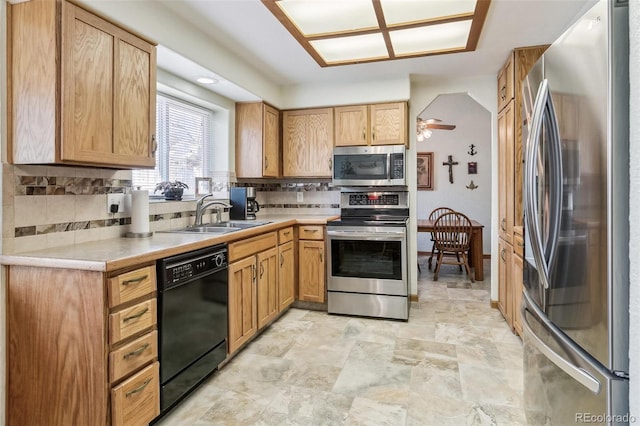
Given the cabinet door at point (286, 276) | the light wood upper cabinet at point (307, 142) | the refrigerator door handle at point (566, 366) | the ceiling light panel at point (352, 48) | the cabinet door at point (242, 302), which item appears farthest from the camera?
the light wood upper cabinet at point (307, 142)

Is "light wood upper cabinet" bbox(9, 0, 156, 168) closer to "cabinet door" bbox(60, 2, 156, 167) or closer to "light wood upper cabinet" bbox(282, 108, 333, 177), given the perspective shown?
"cabinet door" bbox(60, 2, 156, 167)

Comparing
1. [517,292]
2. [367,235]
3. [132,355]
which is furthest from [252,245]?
[517,292]

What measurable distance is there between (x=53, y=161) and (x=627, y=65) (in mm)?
2079

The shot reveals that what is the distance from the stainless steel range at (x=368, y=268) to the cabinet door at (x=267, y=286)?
0.58 m

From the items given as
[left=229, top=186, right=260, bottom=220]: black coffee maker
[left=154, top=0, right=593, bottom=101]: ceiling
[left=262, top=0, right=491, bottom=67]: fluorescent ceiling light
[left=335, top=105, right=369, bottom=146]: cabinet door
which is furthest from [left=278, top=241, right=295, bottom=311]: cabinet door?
[left=262, top=0, right=491, bottom=67]: fluorescent ceiling light

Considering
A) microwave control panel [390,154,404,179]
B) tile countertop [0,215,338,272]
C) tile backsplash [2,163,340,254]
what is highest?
microwave control panel [390,154,404,179]

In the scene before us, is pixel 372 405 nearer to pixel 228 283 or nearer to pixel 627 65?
pixel 228 283

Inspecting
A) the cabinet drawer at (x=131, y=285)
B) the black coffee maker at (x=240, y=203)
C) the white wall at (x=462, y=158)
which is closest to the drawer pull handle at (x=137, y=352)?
the cabinet drawer at (x=131, y=285)

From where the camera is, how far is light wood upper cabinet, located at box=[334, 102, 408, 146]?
3.58 m

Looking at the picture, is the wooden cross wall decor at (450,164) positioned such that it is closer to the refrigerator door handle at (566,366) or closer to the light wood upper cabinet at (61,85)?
the refrigerator door handle at (566,366)

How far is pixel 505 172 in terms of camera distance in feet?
10.3

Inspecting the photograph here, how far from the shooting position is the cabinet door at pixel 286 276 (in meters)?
3.22

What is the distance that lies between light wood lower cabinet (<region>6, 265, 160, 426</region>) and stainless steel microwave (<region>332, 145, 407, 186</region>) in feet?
7.72

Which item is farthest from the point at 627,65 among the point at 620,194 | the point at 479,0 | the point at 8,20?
the point at 8,20
